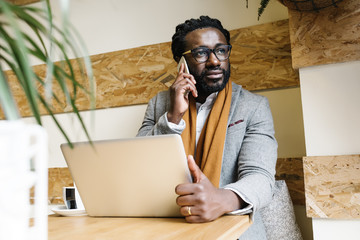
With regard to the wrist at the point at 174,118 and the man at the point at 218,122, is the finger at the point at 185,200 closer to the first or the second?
the man at the point at 218,122

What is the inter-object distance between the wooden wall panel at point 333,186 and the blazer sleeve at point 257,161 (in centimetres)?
21

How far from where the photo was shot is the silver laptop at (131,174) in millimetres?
963

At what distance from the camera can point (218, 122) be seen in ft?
5.71

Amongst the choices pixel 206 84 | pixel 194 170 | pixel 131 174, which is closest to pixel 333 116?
pixel 206 84

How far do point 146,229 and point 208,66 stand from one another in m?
1.16

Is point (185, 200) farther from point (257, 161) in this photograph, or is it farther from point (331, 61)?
point (331, 61)

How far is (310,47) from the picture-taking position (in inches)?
65.2

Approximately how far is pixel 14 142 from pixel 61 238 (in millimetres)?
623

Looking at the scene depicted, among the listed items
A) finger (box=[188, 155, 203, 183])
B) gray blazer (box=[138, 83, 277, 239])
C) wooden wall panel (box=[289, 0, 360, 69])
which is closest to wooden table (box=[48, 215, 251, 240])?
finger (box=[188, 155, 203, 183])

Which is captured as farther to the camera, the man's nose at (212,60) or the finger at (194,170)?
the man's nose at (212,60)

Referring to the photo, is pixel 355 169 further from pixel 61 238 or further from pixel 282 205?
pixel 61 238

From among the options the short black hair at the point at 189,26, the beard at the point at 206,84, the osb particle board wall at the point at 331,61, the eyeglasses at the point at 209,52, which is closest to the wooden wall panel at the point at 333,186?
the osb particle board wall at the point at 331,61

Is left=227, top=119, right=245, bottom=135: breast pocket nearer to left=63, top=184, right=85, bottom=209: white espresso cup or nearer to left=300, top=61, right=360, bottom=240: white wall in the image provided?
left=300, top=61, right=360, bottom=240: white wall

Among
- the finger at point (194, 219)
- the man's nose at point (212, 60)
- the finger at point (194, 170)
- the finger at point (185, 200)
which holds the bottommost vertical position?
the finger at point (194, 219)
